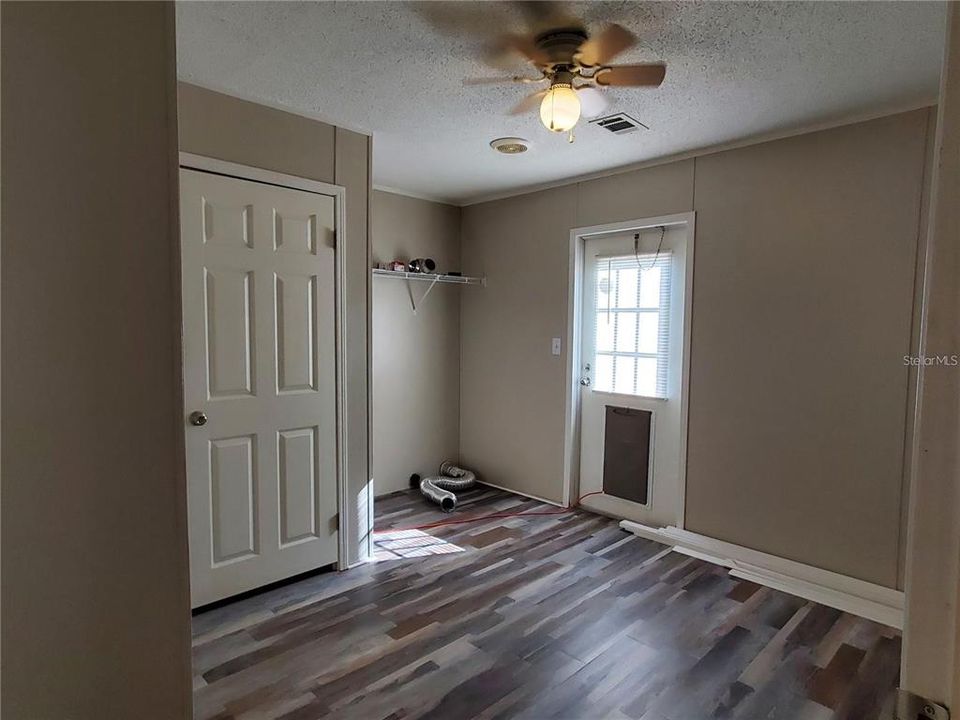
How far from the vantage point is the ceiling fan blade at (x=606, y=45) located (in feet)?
6.40

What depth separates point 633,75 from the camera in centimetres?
204

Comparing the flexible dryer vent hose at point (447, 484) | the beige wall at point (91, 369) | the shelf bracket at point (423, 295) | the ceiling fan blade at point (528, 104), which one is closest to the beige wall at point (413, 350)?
the shelf bracket at point (423, 295)

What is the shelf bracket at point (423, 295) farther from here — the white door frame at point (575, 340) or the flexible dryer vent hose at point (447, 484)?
the flexible dryer vent hose at point (447, 484)

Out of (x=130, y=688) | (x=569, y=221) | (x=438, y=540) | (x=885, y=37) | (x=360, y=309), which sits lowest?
(x=438, y=540)

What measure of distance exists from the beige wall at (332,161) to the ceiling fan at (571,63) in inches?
44.4

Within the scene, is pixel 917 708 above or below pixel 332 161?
below

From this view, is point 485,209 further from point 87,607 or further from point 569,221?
point 87,607

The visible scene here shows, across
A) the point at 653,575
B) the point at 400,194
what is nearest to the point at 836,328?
the point at 653,575

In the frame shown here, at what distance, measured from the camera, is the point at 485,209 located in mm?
4609

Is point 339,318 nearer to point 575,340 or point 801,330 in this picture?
point 575,340

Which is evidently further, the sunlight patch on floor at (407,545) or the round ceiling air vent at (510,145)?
the sunlight patch on floor at (407,545)

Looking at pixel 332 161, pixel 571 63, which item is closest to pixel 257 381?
pixel 332 161

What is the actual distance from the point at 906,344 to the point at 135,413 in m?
3.16

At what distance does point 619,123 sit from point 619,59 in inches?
27.5
